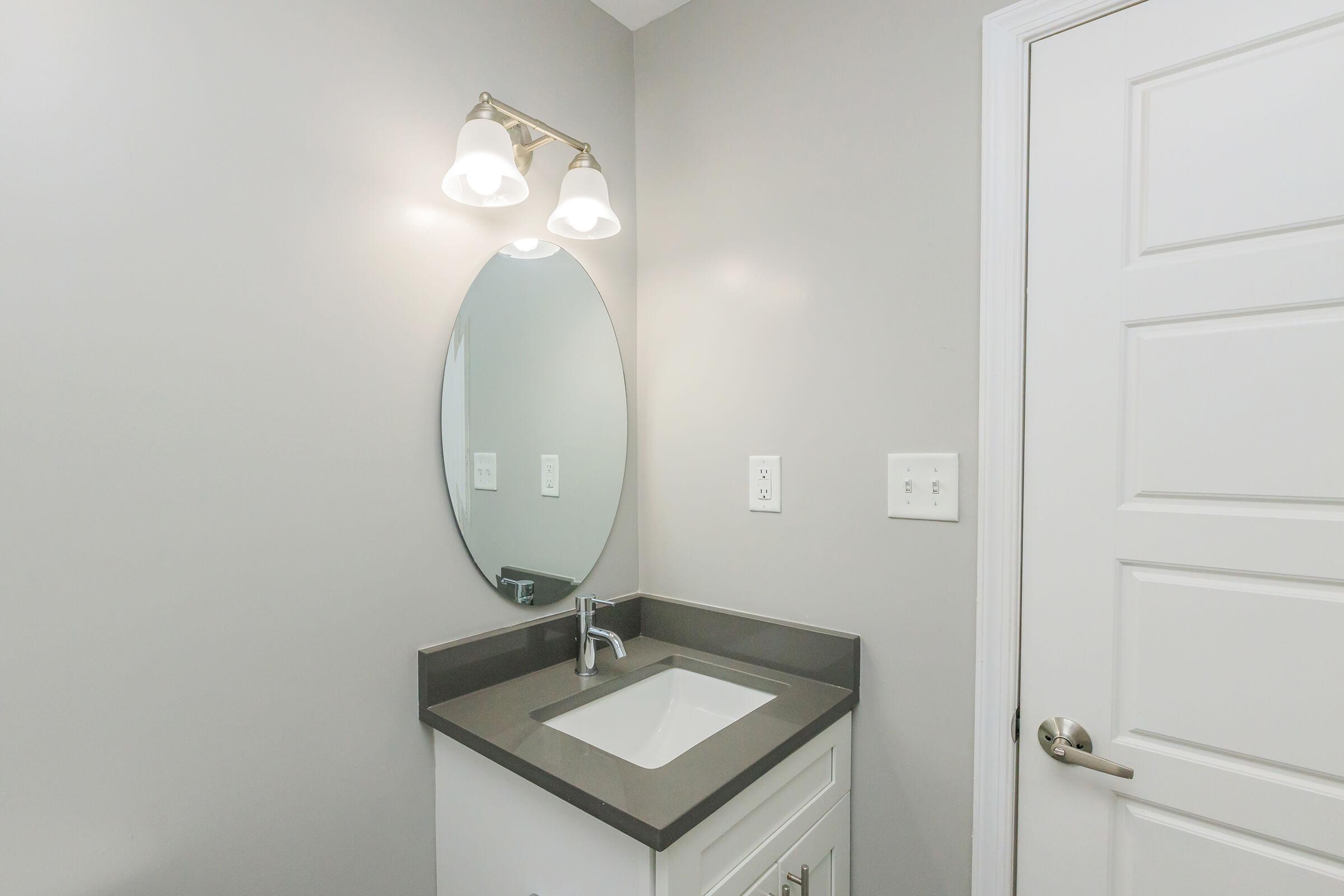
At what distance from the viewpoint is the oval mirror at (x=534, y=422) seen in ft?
4.13

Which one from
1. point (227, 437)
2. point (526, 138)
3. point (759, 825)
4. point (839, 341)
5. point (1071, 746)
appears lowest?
point (759, 825)

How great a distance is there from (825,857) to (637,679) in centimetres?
49

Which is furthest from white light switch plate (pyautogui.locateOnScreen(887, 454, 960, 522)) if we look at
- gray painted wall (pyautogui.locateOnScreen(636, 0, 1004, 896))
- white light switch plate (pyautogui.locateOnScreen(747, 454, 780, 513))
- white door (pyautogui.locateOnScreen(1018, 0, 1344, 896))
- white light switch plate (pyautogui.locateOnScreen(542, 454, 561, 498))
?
white light switch plate (pyautogui.locateOnScreen(542, 454, 561, 498))

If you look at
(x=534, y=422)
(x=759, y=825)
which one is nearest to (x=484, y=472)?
(x=534, y=422)

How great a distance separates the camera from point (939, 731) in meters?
1.15

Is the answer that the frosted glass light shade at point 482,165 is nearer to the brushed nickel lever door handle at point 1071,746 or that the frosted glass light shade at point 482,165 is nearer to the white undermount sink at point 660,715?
the white undermount sink at point 660,715

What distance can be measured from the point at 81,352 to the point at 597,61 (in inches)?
50.0

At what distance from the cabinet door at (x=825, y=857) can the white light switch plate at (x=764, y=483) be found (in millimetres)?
605

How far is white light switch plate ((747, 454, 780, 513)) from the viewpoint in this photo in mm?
1363

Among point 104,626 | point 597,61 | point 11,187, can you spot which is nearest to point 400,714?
point 104,626

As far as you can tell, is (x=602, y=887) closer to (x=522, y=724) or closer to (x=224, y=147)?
(x=522, y=724)

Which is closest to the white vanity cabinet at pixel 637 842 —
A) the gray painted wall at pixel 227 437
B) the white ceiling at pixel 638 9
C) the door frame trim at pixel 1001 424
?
the gray painted wall at pixel 227 437

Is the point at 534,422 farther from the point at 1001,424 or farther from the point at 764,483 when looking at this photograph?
the point at 1001,424

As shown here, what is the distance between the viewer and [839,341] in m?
1.26
